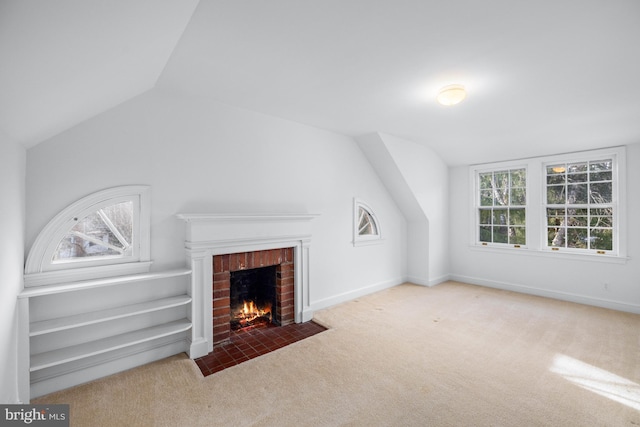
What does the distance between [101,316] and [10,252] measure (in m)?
0.85

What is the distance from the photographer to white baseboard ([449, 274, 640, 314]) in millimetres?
4086

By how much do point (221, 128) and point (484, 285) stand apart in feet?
17.4

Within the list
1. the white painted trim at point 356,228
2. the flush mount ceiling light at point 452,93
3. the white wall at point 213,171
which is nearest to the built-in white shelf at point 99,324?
the white wall at point 213,171

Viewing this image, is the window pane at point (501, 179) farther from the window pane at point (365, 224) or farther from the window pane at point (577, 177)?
the window pane at point (365, 224)

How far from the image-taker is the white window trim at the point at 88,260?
230cm

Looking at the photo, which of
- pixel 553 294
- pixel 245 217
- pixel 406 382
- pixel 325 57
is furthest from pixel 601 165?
pixel 245 217

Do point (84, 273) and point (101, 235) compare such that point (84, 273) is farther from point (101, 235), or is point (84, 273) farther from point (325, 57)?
point (325, 57)

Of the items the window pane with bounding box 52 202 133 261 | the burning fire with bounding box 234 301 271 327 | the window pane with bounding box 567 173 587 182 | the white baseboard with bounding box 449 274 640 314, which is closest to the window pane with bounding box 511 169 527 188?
the window pane with bounding box 567 173 587 182

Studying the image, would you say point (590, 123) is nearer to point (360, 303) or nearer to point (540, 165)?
point (540, 165)

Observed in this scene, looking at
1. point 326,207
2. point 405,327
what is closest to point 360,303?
point 405,327

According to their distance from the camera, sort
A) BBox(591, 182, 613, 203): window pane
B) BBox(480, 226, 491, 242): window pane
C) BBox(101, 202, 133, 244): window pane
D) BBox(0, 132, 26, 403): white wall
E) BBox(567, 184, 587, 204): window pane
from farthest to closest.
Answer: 1. BBox(480, 226, 491, 242): window pane
2. BBox(567, 184, 587, 204): window pane
3. BBox(591, 182, 613, 203): window pane
4. BBox(101, 202, 133, 244): window pane
5. BBox(0, 132, 26, 403): white wall

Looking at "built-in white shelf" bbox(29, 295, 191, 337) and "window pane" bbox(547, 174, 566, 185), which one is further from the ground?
"window pane" bbox(547, 174, 566, 185)

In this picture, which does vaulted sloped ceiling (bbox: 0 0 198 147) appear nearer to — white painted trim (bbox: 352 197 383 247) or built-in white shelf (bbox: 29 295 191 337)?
built-in white shelf (bbox: 29 295 191 337)

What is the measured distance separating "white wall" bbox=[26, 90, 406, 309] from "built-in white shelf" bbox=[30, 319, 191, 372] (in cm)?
63
